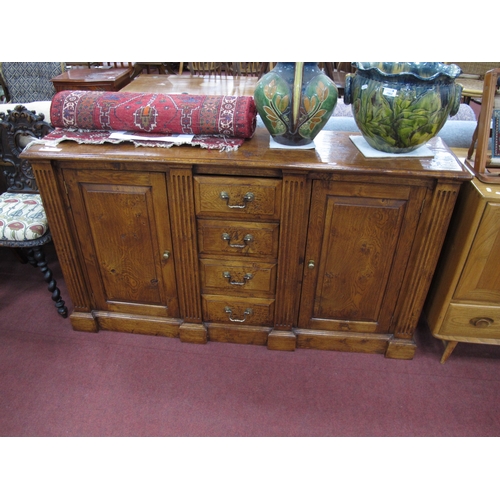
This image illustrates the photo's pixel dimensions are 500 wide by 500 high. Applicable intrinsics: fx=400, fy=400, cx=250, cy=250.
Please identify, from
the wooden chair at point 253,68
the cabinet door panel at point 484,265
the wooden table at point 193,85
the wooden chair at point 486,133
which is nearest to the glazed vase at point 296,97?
the wooden chair at point 486,133

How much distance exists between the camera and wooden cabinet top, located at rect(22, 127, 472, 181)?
1.29 metres

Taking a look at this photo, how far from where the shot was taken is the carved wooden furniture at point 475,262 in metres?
1.35

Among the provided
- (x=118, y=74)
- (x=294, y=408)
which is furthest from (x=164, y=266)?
(x=118, y=74)

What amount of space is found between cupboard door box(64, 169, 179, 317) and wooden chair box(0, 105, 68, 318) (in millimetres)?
251

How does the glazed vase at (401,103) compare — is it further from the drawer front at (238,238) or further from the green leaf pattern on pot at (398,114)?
the drawer front at (238,238)

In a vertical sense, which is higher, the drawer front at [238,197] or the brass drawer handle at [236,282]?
the drawer front at [238,197]

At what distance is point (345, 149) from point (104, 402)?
1.32 m

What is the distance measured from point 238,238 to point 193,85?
2.27m

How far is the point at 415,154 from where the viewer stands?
1.37 meters

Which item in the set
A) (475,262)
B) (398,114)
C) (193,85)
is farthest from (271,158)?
(193,85)

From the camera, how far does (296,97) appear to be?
129cm

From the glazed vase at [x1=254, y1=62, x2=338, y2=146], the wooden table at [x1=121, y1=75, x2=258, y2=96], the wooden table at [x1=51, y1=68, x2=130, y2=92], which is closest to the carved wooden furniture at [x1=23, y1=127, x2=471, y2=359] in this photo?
the glazed vase at [x1=254, y1=62, x2=338, y2=146]

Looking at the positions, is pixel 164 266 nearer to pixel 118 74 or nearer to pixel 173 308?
pixel 173 308

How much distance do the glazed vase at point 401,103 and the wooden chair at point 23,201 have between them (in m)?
1.33
